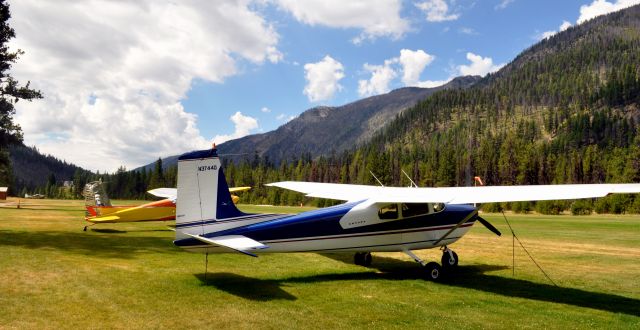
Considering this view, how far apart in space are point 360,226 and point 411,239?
168 centimetres

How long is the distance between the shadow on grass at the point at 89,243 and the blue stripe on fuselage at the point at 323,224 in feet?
19.3

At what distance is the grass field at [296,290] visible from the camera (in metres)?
7.75

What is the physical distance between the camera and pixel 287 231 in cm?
1091

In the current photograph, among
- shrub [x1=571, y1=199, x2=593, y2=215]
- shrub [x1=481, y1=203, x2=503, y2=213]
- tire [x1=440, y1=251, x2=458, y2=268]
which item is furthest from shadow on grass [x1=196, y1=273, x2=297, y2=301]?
shrub [x1=571, y1=199, x2=593, y2=215]

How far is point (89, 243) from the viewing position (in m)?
16.7

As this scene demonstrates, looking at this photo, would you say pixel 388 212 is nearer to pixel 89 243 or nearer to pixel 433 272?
pixel 433 272

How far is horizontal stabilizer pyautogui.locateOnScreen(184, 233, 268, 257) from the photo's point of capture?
902 centimetres

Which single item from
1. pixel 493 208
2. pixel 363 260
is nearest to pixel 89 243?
pixel 363 260

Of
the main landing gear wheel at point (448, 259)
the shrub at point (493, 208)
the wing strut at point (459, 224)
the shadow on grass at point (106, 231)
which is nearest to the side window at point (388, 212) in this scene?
the wing strut at point (459, 224)

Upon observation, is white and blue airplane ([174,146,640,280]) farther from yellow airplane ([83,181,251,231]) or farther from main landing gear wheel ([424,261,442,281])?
yellow airplane ([83,181,251,231])

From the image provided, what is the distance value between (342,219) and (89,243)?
37.1 ft

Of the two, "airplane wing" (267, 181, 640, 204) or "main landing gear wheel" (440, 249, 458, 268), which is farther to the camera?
→ "main landing gear wheel" (440, 249, 458, 268)

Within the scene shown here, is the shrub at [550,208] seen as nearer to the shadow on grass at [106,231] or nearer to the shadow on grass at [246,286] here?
the shadow on grass at [106,231]

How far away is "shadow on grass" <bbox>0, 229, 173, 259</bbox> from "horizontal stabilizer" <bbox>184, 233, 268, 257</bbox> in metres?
5.72
